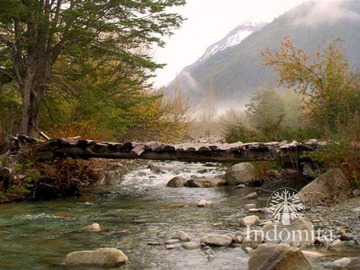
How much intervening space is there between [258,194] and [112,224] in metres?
4.31

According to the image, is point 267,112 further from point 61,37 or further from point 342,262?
point 342,262

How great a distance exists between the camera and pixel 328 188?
29.0ft

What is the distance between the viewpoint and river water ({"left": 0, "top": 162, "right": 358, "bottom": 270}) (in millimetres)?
5242

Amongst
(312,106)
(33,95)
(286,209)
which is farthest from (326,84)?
(286,209)

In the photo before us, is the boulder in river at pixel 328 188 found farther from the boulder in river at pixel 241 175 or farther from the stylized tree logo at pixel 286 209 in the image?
the boulder in river at pixel 241 175

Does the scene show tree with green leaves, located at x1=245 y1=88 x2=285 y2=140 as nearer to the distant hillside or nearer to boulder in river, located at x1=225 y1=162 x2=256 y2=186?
boulder in river, located at x1=225 y1=162 x2=256 y2=186

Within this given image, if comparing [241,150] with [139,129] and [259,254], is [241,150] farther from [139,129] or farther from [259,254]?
[139,129]

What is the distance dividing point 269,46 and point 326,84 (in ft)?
372

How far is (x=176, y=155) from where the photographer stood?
37.1 ft

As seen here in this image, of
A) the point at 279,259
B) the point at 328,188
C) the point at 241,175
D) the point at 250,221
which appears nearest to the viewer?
the point at 279,259

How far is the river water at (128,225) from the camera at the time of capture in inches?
206

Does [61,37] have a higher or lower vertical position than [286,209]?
higher

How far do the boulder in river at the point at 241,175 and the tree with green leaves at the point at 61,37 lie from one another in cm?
354

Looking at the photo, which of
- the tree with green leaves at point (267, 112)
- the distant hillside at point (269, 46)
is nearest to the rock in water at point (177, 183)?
the tree with green leaves at point (267, 112)
